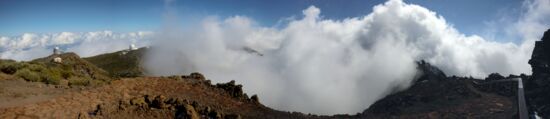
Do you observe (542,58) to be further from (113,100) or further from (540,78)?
(113,100)

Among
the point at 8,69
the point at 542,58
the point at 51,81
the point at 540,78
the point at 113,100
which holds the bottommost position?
the point at 113,100

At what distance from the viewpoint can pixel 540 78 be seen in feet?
157

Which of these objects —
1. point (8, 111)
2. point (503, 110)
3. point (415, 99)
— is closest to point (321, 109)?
point (415, 99)

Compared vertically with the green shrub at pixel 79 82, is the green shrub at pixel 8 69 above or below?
above

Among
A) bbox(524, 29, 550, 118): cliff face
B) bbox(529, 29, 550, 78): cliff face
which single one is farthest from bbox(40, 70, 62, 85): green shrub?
bbox(529, 29, 550, 78): cliff face

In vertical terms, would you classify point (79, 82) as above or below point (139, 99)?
above

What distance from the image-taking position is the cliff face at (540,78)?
4219cm

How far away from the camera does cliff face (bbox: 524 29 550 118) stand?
42188 mm

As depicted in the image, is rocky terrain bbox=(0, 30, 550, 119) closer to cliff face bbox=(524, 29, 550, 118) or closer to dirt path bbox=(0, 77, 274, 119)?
dirt path bbox=(0, 77, 274, 119)

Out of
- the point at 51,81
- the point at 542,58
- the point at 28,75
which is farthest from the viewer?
the point at 542,58

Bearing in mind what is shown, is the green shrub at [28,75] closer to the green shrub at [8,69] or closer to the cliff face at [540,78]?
the green shrub at [8,69]

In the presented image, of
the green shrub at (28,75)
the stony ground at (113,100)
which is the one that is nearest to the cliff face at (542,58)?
the stony ground at (113,100)

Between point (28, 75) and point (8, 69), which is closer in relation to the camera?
point (28, 75)

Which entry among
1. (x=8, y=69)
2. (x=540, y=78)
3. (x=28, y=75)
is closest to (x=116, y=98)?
(x=28, y=75)
